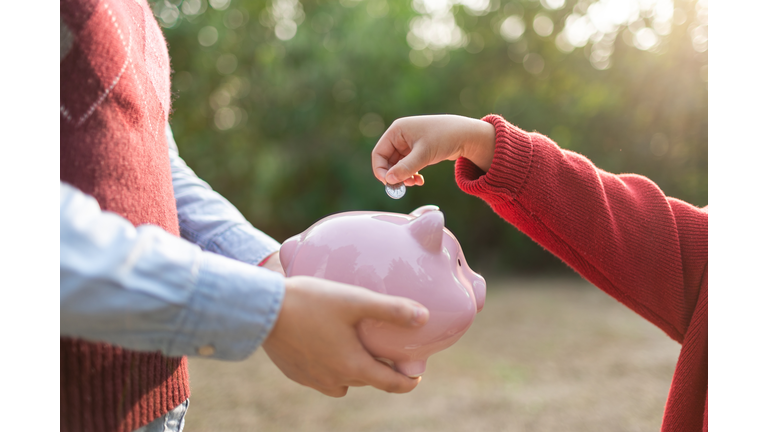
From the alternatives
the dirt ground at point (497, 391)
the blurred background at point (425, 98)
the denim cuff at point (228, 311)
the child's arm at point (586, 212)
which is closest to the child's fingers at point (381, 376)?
the denim cuff at point (228, 311)

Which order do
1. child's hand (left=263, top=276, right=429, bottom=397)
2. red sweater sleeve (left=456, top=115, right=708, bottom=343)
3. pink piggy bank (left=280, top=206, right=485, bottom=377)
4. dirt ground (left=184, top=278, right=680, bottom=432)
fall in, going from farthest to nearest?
dirt ground (left=184, top=278, right=680, bottom=432) → red sweater sleeve (left=456, top=115, right=708, bottom=343) → pink piggy bank (left=280, top=206, right=485, bottom=377) → child's hand (left=263, top=276, right=429, bottom=397)

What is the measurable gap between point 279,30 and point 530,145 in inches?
258

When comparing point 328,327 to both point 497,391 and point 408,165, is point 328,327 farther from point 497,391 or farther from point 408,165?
point 497,391

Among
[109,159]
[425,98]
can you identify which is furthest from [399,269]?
[425,98]

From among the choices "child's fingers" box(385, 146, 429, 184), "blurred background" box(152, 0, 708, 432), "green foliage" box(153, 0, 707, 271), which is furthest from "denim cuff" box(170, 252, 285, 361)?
"green foliage" box(153, 0, 707, 271)

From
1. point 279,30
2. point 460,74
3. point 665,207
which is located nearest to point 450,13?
point 460,74

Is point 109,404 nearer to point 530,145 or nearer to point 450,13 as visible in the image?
point 530,145

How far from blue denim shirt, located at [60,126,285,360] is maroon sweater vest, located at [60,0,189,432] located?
103mm

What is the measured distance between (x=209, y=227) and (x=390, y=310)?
710mm

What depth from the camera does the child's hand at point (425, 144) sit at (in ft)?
3.78

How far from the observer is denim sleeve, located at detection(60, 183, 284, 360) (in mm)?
642

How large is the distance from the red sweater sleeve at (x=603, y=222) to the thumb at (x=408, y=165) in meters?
0.20

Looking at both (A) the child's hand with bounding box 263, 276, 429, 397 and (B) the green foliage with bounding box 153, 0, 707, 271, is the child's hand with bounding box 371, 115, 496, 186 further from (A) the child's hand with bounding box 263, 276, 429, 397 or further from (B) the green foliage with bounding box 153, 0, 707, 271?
(B) the green foliage with bounding box 153, 0, 707, 271

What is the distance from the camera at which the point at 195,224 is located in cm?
127
